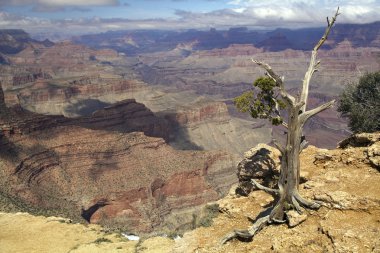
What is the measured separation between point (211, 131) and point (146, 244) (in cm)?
16918

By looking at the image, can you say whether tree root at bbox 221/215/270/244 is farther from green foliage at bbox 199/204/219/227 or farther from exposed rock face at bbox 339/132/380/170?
exposed rock face at bbox 339/132/380/170

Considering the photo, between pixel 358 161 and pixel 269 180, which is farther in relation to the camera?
pixel 269 180

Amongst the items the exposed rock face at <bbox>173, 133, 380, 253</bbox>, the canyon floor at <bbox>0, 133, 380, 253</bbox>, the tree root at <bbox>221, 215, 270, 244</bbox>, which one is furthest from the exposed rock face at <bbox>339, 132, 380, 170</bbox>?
the tree root at <bbox>221, 215, 270, 244</bbox>

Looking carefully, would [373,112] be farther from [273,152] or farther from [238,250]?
[238,250]

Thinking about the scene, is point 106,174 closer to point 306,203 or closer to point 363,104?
point 363,104

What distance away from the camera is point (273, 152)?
93.1ft

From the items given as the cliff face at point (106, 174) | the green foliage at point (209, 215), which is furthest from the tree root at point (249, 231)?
the cliff face at point (106, 174)

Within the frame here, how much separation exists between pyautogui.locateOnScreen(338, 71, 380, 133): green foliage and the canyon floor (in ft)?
18.6

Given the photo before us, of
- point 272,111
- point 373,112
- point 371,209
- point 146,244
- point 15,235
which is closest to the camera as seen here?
point 371,209

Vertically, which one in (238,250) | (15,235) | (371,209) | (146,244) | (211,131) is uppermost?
(371,209)

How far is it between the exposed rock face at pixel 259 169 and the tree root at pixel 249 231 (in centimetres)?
540

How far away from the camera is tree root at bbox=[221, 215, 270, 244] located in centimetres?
2059

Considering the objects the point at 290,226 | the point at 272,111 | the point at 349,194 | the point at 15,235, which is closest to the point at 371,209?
the point at 349,194

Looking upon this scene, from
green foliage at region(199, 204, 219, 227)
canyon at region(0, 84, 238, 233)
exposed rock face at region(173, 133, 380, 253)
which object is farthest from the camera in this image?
canyon at region(0, 84, 238, 233)
